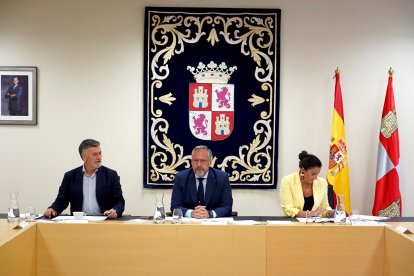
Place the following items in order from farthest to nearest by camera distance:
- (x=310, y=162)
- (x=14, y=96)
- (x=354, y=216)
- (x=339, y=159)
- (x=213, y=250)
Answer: (x=14, y=96), (x=339, y=159), (x=310, y=162), (x=354, y=216), (x=213, y=250)

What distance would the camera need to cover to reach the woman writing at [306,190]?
4016 mm

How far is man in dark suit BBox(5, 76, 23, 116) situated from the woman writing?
2.78 m

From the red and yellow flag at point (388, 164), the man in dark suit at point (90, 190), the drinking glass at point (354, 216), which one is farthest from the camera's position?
the red and yellow flag at point (388, 164)

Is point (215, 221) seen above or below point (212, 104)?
below

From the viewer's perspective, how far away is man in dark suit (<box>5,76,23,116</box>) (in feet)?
16.5

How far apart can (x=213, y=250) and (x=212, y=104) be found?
2.23 metres

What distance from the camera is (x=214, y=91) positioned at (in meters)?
5.07

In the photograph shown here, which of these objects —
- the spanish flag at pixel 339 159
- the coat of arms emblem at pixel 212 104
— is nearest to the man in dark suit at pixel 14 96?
the coat of arms emblem at pixel 212 104

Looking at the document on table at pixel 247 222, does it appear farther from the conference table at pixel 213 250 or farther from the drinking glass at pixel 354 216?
the drinking glass at pixel 354 216

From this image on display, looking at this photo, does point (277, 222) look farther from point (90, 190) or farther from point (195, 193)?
point (90, 190)

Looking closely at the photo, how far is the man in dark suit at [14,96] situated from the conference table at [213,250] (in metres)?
2.25

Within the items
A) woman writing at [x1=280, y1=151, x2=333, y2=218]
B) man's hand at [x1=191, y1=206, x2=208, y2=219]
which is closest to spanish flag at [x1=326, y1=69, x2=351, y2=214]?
woman writing at [x1=280, y1=151, x2=333, y2=218]

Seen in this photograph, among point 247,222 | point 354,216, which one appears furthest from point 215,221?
point 354,216

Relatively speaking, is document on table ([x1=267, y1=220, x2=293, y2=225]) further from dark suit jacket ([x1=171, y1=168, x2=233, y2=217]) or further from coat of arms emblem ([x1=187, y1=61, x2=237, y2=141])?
coat of arms emblem ([x1=187, y1=61, x2=237, y2=141])
